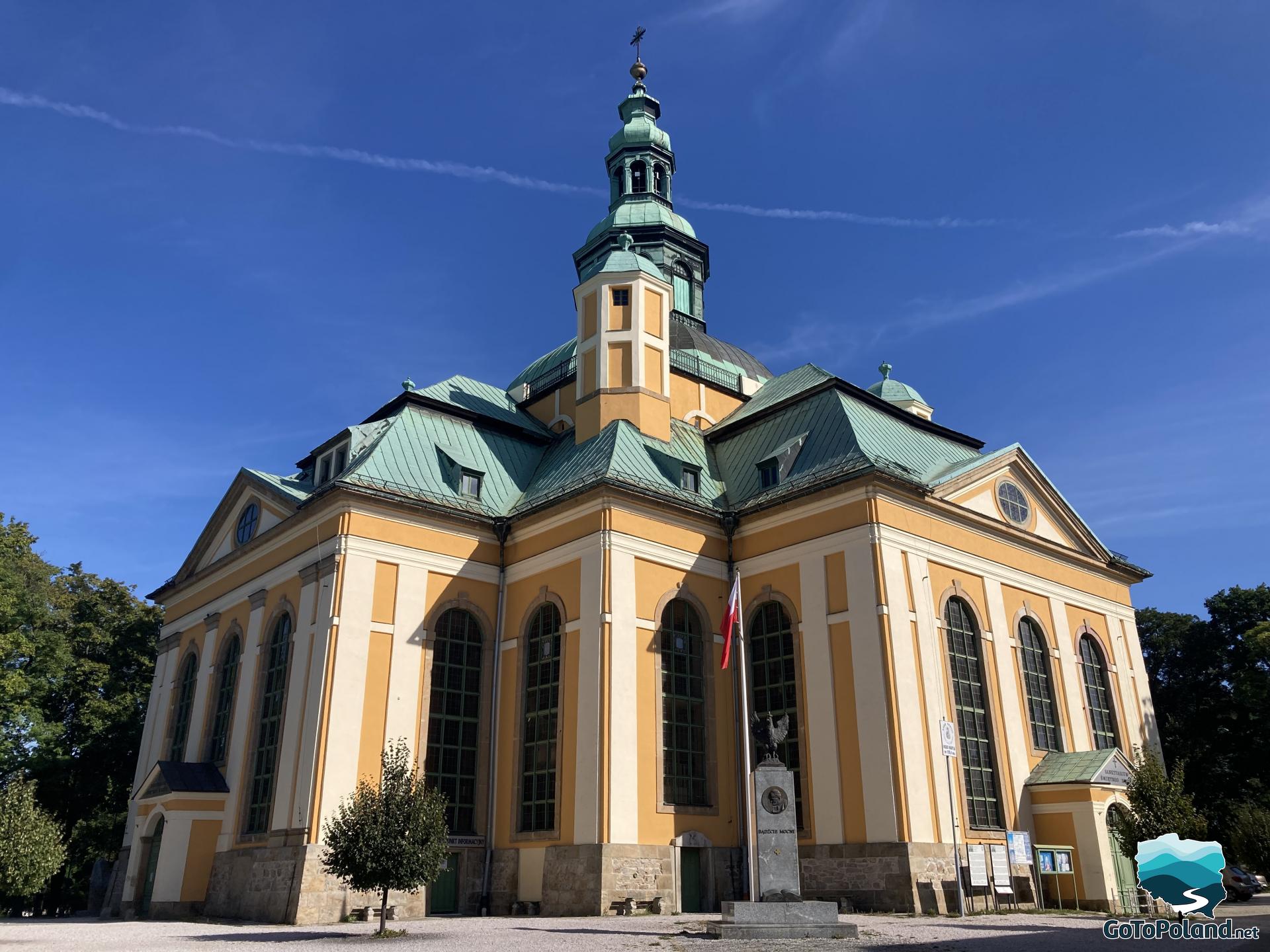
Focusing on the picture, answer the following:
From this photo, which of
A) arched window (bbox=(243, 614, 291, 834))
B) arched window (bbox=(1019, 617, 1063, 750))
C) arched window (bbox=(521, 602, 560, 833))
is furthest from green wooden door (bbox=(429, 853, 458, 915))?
arched window (bbox=(1019, 617, 1063, 750))

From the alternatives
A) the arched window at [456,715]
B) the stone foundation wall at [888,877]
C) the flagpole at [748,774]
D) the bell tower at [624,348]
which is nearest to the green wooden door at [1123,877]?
the stone foundation wall at [888,877]

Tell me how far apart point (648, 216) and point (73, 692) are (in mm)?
31337

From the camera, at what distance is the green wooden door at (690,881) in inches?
1032

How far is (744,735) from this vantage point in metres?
22.0

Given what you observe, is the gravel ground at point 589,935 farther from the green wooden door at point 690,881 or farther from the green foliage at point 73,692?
the green foliage at point 73,692

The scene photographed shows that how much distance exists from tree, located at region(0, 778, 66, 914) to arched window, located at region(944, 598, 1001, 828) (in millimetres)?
22704

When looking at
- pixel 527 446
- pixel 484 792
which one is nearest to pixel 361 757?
pixel 484 792

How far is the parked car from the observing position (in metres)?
30.8

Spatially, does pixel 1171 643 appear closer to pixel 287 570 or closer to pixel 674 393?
pixel 674 393

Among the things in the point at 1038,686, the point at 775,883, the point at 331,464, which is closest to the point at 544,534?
the point at 331,464

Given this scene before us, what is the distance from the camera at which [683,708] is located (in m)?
28.6

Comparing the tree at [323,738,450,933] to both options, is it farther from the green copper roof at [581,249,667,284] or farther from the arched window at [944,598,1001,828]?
the green copper roof at [581,249,667,284]

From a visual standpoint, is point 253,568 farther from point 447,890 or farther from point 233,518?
point 447,890

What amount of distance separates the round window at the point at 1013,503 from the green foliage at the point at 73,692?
33095 millimetres
